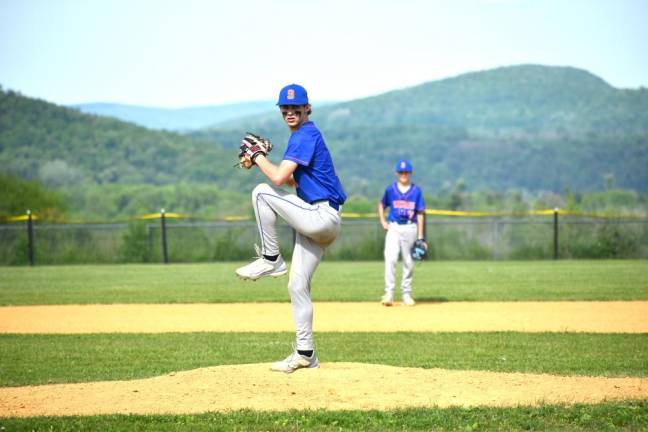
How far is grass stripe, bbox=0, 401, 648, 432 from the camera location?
721 cm

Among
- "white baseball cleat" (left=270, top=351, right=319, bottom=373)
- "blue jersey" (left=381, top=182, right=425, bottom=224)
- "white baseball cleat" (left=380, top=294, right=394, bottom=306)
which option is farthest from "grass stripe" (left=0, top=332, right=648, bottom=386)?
"blue jersey" (left=381, top=182, right=425, bottom=224)

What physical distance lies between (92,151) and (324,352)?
10260 centimetres

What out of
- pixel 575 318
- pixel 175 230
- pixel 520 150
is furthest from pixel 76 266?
pixel 520 150

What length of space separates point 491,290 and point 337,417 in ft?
41.0

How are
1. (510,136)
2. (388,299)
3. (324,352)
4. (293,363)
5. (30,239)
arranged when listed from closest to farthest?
1. (293,363)
2. (324,352)
3. (388,299)
4. (30,239)
5. (510,136)

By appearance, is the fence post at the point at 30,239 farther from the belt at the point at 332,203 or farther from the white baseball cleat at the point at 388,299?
the belt at the point at 332,203

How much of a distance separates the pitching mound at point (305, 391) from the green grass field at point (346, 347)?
0.28 meters

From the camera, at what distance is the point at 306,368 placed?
346 inches

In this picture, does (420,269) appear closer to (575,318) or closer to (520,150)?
(575,318)

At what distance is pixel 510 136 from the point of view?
507 feet

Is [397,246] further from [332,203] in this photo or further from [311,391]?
[311,391]

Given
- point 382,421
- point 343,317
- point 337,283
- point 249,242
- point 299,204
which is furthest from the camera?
point 249,242

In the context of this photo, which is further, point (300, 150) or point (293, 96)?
point (293, 96)

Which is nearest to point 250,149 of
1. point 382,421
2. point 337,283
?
point 382,421
